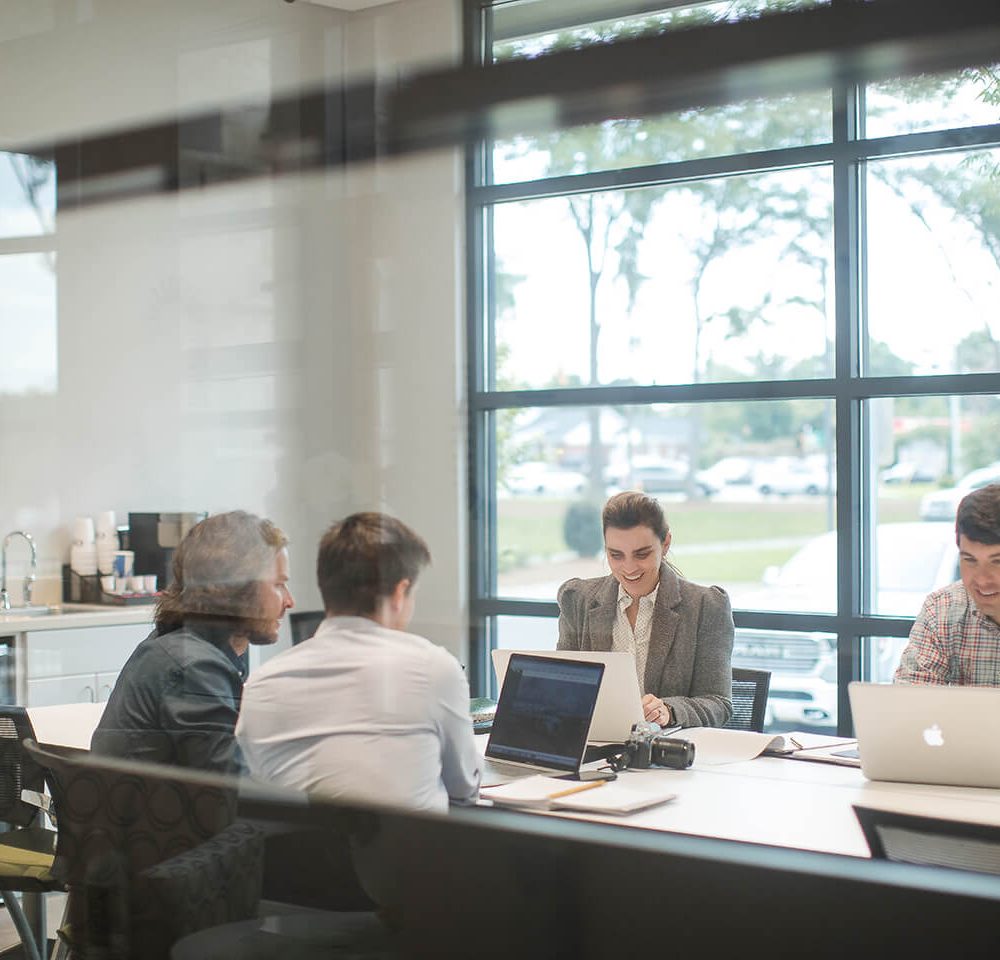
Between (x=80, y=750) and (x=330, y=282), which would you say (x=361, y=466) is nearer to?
(x=330, y=282)

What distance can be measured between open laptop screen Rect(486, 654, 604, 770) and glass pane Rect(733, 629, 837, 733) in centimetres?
31

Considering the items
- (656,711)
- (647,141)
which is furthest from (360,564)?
(656,711)

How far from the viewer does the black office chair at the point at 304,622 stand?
5.18 ft

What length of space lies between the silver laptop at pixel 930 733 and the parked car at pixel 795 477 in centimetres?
89

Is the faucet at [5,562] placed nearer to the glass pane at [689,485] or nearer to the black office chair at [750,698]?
the glass pane at [689,485]

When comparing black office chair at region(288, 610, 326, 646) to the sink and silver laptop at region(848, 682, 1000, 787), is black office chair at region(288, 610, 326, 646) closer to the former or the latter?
the sink

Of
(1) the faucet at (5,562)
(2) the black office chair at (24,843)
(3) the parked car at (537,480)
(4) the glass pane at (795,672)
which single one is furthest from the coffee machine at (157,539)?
(4) the glass pane at (795,672)

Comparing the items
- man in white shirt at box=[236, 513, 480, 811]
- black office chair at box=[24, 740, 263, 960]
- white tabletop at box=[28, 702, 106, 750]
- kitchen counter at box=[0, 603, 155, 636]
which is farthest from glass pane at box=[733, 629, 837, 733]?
white tabletop at box=[28, 702, 106, 750]

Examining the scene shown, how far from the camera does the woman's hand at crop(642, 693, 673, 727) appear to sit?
281 centimetres

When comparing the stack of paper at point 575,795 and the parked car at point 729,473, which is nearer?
the parked car at point 729,473

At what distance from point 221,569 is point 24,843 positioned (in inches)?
57.1

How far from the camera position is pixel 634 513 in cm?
180

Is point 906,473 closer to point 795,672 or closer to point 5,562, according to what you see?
point 795,672

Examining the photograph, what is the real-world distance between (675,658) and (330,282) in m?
1.86
